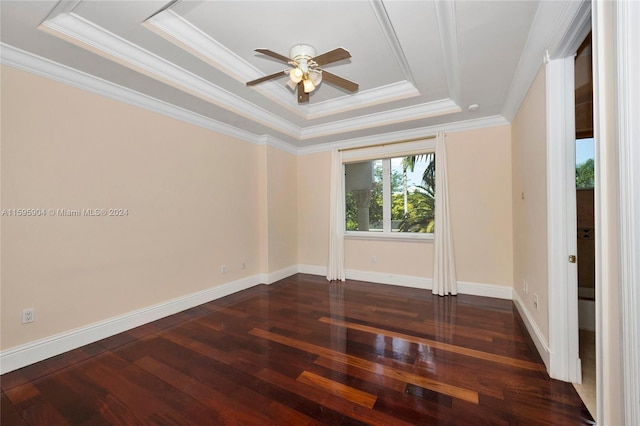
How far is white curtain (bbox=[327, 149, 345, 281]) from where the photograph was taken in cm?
479

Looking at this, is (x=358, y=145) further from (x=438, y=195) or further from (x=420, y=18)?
(x=420, y=18)

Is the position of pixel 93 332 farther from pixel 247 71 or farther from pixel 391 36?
pixel 391 36

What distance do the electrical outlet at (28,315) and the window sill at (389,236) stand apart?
3.99 m

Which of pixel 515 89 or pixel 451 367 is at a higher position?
pixel 515 89

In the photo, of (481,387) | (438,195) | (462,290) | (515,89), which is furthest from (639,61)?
(462,290)

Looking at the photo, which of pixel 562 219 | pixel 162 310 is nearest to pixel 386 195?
pixel 562 219

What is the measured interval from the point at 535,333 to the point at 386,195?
2.82m

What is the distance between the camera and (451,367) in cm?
211

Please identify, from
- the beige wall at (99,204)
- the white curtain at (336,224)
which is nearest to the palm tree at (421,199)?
the white curtain at (336,224)

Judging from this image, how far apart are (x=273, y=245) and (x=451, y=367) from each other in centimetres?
330

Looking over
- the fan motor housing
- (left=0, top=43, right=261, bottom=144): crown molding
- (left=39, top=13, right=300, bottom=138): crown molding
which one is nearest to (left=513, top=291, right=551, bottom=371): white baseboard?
the fan motor housing

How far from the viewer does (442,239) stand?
3943 mm

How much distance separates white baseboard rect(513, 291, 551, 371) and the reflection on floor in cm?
23

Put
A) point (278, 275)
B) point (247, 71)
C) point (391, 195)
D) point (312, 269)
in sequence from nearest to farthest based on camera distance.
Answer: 1. point (247, 71)
2. point (391, 195)
3. point (278, 275)
4. point (312, 269)
